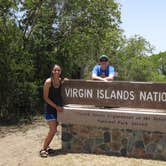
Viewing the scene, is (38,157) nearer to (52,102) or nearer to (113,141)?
(52,102)

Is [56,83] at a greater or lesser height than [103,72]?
lesser

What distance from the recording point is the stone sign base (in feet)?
25.5

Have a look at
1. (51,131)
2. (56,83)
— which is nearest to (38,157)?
(51,131)

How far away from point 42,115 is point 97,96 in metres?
5.75

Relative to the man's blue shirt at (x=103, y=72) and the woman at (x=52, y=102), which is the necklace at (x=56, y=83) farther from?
the man's blue shirt at (x=103, y=72)

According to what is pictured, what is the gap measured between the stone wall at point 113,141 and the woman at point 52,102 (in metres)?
0.41

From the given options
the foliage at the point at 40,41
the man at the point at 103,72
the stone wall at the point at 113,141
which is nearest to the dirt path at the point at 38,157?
the stone wall at the point at 113,141

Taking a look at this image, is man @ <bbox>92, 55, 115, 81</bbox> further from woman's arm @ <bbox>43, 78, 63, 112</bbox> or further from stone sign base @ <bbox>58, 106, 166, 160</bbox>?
woman's arm @ <bbox>43, 78, 63, 112</bbox>

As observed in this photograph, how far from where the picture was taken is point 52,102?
26.6ft

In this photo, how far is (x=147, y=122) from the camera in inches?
305

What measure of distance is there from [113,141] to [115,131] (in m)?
0.20

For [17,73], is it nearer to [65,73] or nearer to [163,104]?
[65,73]

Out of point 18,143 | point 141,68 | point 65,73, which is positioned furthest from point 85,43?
point 141,68

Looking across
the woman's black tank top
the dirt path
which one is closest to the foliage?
the dirt path
